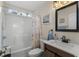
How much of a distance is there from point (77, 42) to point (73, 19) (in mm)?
486

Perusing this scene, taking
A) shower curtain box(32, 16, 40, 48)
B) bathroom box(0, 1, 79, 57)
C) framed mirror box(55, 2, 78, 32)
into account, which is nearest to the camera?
framed mirror box(55, 2, 78, 32)

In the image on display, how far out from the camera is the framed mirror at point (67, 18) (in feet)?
A: 5.39

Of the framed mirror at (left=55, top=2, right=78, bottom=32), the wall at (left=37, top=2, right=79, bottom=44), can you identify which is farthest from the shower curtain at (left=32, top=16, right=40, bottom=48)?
the framed mirror at (left=55, top=2, right=78, bottom=32)

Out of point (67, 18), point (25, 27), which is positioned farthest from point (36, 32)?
point (67, 18)

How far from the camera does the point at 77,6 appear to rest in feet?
5.24

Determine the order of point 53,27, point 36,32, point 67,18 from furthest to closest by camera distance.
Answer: point 36,32 < point 53,27 < point 67,18

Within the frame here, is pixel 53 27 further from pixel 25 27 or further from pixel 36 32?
pixel 25 27

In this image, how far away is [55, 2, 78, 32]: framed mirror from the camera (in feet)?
5.39

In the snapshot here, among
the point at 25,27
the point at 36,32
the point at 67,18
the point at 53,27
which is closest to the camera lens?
the point at 67,18

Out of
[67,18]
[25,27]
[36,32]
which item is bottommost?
[36,32]

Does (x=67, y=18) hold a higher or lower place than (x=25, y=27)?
higher

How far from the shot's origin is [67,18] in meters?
1.84

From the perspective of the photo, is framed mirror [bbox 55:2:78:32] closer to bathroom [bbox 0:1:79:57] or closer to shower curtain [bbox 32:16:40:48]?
bathroom [bbox 0:1:79:57]

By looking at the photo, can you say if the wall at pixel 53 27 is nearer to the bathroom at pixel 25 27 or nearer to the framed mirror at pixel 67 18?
the bathroom at pixel 25 27
